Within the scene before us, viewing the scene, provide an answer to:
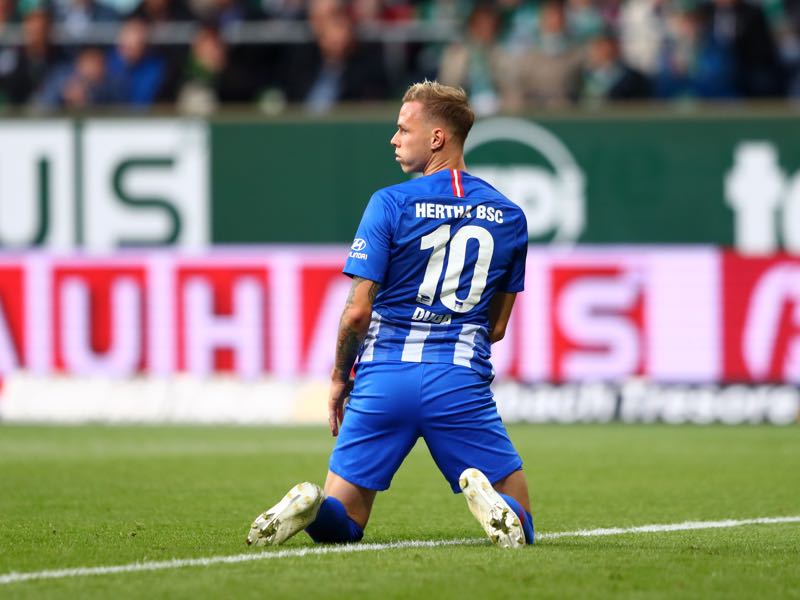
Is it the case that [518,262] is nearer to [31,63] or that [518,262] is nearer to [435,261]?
[435,261]

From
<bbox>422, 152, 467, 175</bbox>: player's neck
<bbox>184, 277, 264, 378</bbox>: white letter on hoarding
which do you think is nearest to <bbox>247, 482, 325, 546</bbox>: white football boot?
<bbox>422, 152, 467, 175</bbox>: player's neck

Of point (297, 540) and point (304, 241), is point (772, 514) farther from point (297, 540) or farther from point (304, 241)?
point (304, 241)

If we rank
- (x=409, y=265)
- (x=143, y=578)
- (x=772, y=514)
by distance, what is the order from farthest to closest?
(x=772, y=514) < (x=409, y=265) < (x=143, y=578)

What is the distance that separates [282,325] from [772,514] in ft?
26.1

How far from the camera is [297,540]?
24.6ft

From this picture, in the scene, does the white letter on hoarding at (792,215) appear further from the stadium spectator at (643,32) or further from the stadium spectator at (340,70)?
the stadium spectator at (340,70)

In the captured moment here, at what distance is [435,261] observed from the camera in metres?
7.16

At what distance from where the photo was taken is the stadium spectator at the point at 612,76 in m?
16.6

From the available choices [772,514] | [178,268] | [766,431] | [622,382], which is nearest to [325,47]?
[178,268]

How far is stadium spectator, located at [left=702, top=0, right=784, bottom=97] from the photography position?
54.9ft

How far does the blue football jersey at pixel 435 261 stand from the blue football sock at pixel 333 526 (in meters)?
0.64

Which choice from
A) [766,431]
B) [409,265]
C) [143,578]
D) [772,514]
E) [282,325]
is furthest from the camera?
[282,325]

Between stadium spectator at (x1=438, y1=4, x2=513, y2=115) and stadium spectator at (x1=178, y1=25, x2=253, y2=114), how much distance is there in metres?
2.18

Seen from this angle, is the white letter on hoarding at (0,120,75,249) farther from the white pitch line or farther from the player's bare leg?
the player's bare leg
